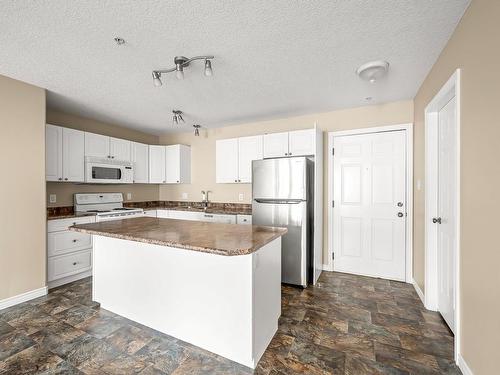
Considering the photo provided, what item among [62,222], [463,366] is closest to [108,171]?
[62,222]

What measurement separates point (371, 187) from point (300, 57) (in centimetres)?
213

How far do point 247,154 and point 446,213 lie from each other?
2710 mm

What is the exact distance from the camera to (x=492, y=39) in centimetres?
131

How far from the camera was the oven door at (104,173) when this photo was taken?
Result: 3.69 metres

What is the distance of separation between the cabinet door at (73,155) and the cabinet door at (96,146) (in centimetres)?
7

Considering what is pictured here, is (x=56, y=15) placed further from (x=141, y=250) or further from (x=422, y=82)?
(x=422, y=82)

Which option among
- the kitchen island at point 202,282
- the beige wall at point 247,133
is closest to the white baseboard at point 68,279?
the kitchen island at point 202,282

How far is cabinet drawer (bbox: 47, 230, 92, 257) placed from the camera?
300cm

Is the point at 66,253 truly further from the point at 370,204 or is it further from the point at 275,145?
the point at 370,204

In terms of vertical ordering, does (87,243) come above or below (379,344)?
above

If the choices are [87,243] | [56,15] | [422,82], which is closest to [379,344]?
[422,82]

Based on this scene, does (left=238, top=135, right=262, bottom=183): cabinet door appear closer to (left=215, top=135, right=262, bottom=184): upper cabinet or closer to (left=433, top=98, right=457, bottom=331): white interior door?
(left=215, top=135, right=262, bottom=184): upper cabinet

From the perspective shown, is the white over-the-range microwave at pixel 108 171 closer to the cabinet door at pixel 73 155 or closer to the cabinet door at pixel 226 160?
the cabinet door at pixel 73 155

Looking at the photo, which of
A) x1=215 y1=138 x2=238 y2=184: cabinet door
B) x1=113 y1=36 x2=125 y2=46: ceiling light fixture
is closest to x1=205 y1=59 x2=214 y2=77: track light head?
x1=113 y1=36 x2=125 y2=46: ceiling light fixture
